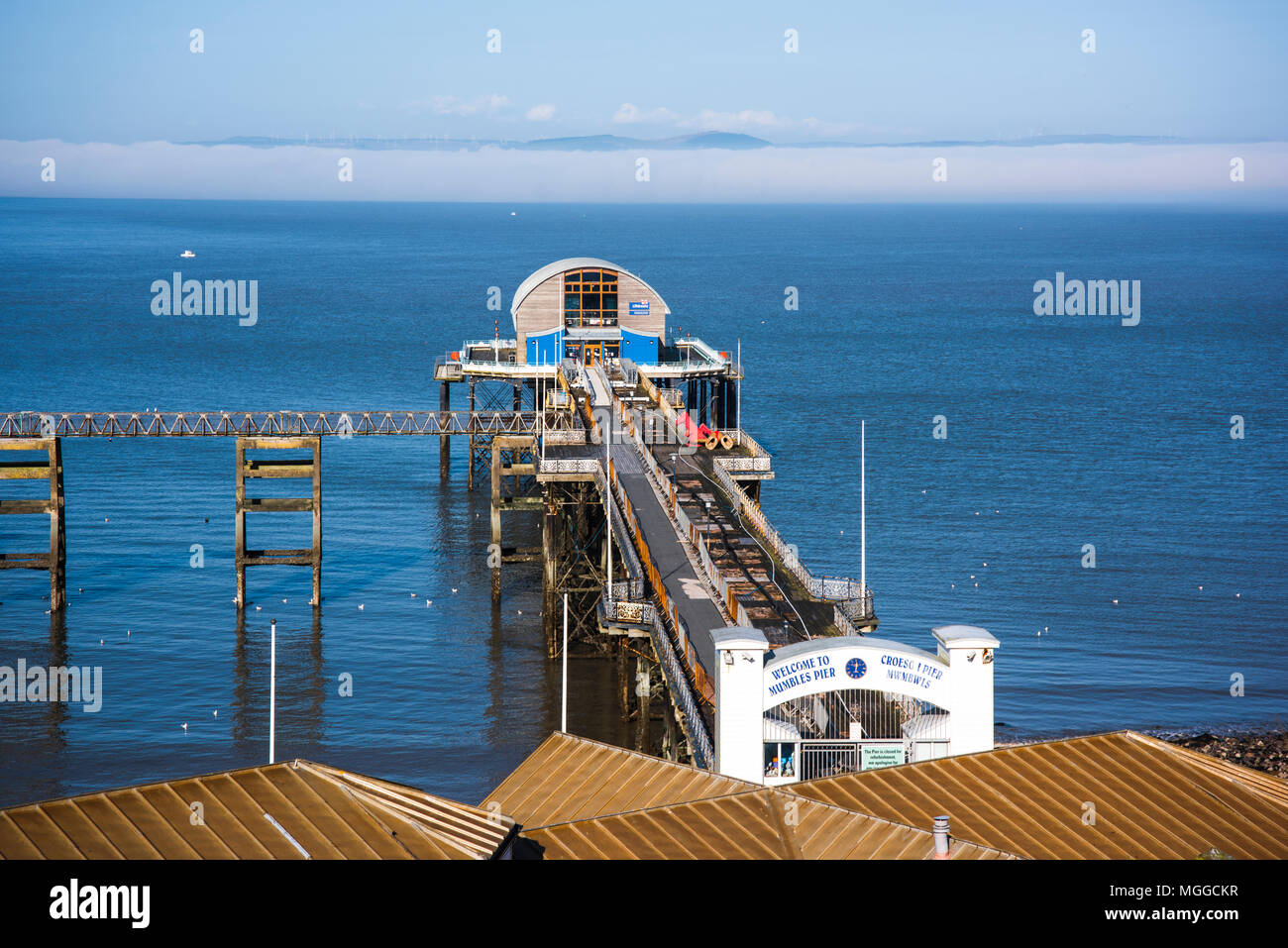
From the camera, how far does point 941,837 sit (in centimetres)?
1847

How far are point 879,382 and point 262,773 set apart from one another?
83.2 metres

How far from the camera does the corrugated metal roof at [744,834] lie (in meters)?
18.8

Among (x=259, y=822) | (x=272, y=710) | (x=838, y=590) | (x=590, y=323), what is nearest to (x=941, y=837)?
(x=259, y=822)

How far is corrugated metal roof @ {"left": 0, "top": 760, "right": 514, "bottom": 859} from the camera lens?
16.8m

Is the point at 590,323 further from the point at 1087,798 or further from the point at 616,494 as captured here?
the point at 1087,798

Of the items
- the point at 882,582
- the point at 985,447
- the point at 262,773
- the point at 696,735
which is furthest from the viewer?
the point at 985,447

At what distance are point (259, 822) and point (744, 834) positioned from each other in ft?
18.7

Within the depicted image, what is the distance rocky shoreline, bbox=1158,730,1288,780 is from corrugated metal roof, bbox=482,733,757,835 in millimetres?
17000

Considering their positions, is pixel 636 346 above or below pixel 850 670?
above

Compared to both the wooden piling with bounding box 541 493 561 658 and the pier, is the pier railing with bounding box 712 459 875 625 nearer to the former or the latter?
the pier

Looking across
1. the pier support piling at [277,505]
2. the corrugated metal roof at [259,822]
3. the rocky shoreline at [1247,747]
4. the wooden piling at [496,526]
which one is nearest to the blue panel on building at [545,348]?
the wooden piling at [496,526]

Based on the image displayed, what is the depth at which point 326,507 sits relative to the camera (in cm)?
6322

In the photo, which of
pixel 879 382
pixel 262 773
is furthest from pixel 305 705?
pixel 879 382

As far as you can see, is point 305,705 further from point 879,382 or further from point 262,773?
point 879,382
